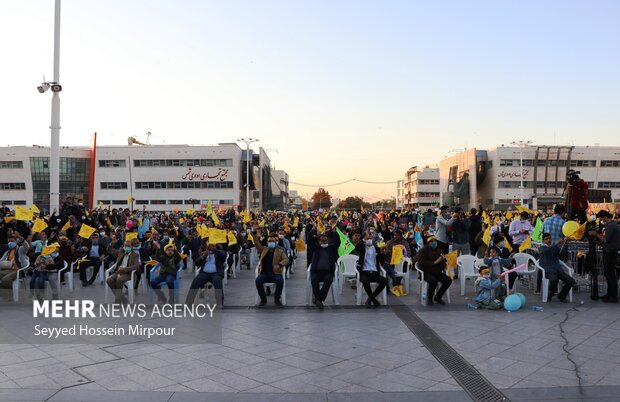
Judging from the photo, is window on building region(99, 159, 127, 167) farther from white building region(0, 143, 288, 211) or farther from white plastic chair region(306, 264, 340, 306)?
white plastic chair region(306, 264, 340, 306)

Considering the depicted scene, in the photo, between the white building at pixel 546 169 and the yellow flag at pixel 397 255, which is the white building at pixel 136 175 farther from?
the yellow flag at pixel 397 255

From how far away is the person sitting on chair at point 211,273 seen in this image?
945 cm

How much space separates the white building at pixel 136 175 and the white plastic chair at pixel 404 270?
64.5 meters

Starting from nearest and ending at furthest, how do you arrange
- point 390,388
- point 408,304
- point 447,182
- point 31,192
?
point 390,388 → point 408,304 → point 31,192 → point 447,182

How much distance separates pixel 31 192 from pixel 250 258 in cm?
7149

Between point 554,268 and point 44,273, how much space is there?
402 inches

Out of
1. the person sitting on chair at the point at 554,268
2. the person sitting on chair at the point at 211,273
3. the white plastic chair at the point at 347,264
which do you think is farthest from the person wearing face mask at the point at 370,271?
the person sitting on chair at the point at 554,268

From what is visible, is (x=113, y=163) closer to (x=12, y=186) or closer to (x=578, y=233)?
A: (x=12, y=186)

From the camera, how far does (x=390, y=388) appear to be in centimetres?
507

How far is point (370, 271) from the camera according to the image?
31.6 ft

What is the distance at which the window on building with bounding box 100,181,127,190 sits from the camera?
75500mm

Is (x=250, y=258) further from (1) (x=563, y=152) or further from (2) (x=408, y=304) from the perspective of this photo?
(1) (x=563, y=152)

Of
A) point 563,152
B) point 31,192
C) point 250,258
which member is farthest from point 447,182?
point 250,258

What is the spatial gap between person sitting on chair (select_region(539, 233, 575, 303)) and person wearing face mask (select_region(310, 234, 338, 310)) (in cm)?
430
